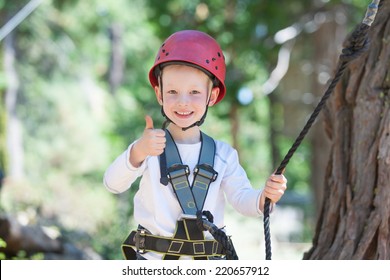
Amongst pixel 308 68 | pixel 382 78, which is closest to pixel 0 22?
pixel 308 68

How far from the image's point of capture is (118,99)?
3444cm

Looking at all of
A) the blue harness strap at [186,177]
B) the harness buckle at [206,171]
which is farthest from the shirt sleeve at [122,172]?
the harness buckle at [206,171]

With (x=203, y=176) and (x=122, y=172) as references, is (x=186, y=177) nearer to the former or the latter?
(x=203, y=176)

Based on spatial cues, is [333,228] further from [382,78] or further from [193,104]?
[193,104]

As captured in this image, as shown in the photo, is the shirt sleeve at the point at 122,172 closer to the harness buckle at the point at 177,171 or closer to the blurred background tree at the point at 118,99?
the harness buckle at the point at 177,171

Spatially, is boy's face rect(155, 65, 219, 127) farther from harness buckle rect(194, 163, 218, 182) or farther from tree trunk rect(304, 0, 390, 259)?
tree trunk rect(304, 0, 390, 259)

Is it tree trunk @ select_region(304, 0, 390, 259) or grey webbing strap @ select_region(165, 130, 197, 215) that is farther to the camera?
tree trunk @ select_region(304, 0, 390, 259)

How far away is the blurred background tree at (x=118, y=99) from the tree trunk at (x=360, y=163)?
4349mm

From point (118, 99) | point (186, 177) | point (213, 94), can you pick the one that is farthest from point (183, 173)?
point (118, 99)

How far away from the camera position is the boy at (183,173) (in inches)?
147

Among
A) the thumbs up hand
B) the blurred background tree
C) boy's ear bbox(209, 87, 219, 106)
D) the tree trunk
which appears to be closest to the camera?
the thumbs up hand

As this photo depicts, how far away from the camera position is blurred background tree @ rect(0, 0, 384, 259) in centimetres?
1265

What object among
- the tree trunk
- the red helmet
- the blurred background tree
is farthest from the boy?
the blurred background tree

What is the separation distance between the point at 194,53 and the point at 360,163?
1.52 meters
